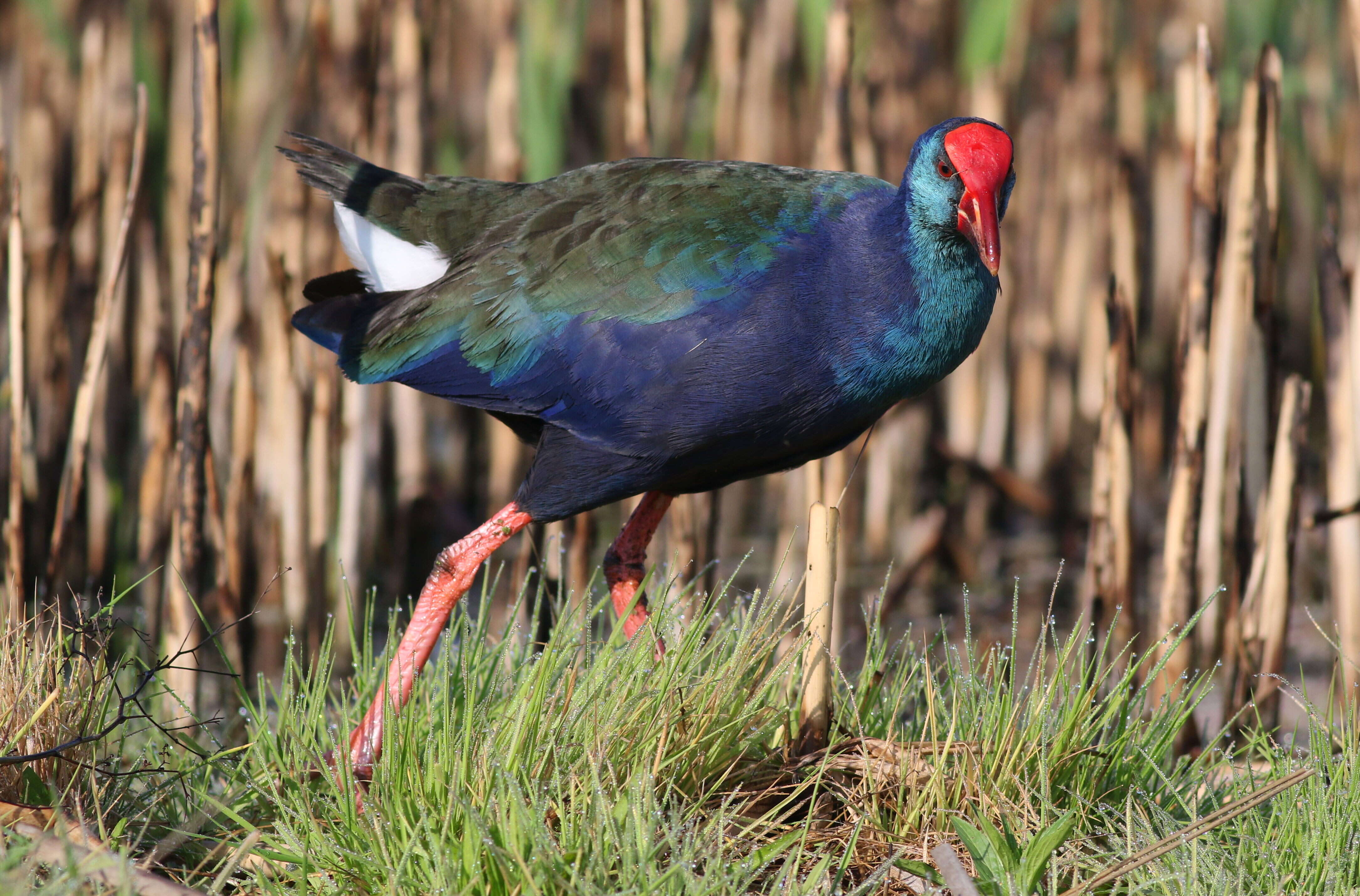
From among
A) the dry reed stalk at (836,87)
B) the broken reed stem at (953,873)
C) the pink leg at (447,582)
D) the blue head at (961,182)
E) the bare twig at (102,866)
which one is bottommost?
the broken reed stem at (953,873)

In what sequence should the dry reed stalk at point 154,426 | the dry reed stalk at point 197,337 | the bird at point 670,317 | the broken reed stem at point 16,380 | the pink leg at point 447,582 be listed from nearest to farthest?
1. the bird at point 670,317
2. the pink leg at point 447,582
3. the dry reed stalk at point 197,337
4. the broken reed stem at point 16,380
5. the dry reed stalk at point 154,426

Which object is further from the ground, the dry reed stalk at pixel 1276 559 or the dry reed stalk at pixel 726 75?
the dry reed stalk at pixel 726 75

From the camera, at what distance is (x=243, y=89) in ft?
12.9

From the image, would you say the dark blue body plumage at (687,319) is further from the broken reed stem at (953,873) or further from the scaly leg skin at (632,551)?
the broken reed stem at (953,873)

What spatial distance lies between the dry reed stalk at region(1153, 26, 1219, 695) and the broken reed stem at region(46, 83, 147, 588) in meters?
1.99

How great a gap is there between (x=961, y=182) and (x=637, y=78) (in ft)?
3.46

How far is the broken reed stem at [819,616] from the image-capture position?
6.09 feet

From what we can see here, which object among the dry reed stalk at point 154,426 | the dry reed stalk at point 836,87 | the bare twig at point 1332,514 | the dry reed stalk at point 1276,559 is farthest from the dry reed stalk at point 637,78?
the bare twig at point 1332,514

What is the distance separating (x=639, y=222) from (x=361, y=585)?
5.72ft

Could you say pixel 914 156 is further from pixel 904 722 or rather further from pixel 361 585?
pixel 361 585

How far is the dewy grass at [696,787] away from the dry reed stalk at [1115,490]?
2.45 feet

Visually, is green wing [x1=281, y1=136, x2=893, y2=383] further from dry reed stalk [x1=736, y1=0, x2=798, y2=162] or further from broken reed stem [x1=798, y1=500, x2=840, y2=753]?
dry reed stalk [x1=736, y1=0, x2=798, y2=162]

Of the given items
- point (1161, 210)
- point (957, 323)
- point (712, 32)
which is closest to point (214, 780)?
point (957, 323)

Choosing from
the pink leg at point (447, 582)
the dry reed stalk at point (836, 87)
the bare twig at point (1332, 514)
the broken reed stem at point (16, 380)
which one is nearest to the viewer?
the pink leg at point (447, 582)
